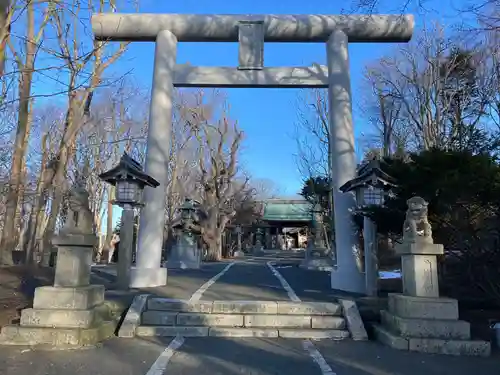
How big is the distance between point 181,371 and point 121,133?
19.4m

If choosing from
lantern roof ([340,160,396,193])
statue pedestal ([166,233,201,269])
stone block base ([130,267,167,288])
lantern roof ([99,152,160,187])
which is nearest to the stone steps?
stone block base ([130,267,167,288])

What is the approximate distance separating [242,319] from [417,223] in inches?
131

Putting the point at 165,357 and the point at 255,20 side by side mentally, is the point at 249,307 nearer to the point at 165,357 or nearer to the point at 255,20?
the point at 165,357

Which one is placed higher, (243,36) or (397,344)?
(243,36)

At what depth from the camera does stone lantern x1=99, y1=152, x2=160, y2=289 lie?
28.9 ft

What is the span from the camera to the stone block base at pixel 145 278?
382 inches

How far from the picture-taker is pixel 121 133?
2222 centimetres

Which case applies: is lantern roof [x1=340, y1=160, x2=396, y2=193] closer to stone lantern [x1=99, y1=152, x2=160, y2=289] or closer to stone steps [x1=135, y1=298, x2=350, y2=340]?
stone steps [x1=135, y1=298, x2=350, y2=340]

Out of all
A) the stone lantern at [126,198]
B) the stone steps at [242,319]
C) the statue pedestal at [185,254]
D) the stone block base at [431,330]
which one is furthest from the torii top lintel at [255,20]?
the statue pedestal at [185,254]

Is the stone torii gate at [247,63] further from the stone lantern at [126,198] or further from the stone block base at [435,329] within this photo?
the stone block base at [435,329]

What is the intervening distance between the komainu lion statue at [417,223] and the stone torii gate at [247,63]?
3.96m

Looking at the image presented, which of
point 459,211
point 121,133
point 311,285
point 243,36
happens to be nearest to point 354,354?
point 459,211

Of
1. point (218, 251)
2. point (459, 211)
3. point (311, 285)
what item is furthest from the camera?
point (218, 251)

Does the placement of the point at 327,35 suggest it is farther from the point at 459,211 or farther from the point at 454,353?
the point at 454,353
